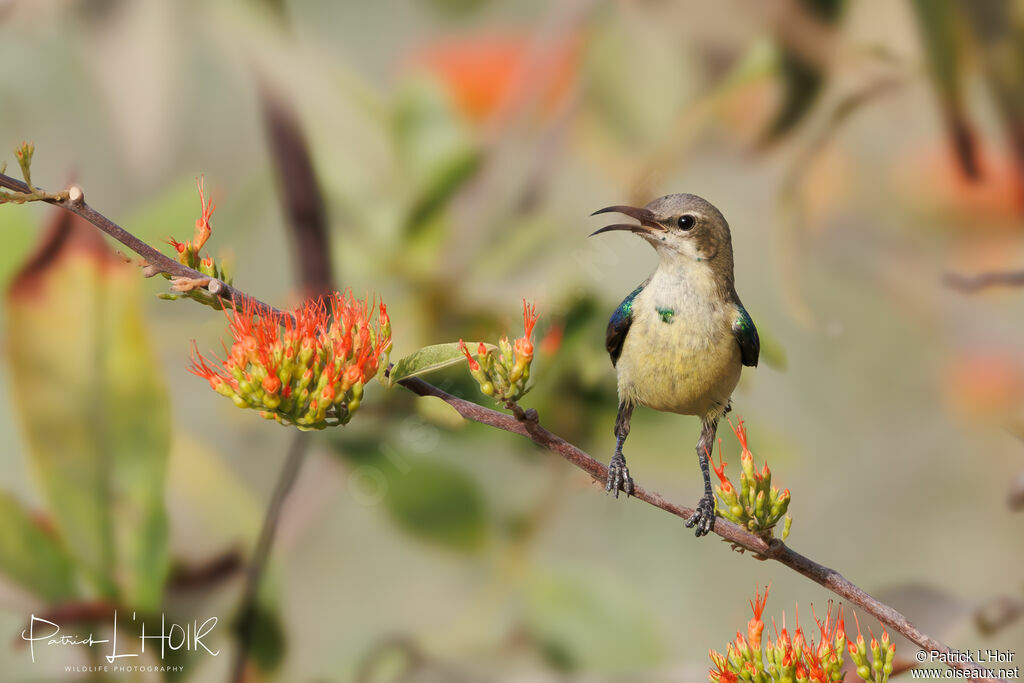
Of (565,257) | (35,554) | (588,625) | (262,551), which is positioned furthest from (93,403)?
(588,625)

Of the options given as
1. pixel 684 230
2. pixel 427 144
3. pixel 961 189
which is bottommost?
pixel 684 230

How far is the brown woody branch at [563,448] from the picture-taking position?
0.97 feet

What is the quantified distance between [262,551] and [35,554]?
0.25m

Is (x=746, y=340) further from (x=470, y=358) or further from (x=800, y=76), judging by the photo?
(x=800, y=76)

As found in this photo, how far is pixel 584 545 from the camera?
45.8 inches

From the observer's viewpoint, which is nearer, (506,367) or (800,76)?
(506,367)

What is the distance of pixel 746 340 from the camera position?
43 cm

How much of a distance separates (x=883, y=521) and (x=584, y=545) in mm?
→ 391

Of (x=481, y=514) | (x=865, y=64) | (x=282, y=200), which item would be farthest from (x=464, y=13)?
(x=481, y=514)

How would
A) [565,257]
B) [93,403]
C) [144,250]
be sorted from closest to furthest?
[144,250] → [93,403] → [565,257]

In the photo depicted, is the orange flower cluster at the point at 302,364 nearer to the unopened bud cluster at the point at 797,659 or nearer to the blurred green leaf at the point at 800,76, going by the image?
the unopened bud cluster at the point at 797,659

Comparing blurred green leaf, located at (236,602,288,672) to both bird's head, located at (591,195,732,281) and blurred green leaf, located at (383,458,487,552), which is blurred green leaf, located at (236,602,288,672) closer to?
blurred green leaf, located at (383,458,487,552)

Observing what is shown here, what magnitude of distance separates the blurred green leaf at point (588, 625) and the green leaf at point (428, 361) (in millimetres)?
854

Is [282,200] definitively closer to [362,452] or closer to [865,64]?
[362,452]
